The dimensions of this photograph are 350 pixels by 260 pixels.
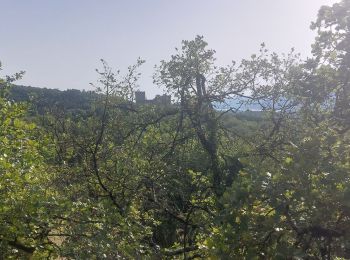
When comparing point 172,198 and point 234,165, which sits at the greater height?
point 234,165

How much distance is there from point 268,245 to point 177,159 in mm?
7792

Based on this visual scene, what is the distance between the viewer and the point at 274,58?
13328mm

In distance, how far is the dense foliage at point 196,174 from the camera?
11.2 feet

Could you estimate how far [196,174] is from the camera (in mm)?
8164

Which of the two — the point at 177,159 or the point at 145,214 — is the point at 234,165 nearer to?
the point at 177,159

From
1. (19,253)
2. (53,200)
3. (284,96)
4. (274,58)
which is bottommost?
(19,253)

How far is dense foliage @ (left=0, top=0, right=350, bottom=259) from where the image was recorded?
3406 mm

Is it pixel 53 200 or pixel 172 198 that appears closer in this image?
pixel 53 200

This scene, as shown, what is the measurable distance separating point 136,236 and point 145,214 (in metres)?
1.99

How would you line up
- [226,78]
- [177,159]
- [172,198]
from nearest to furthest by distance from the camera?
[172,198] < [177,159] < [226,78]

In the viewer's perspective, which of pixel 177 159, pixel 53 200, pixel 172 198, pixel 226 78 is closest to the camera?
pixel 53 200

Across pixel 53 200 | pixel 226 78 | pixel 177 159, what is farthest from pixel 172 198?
pixel 53 200

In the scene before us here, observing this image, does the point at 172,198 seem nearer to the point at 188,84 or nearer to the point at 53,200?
the point at 188,84

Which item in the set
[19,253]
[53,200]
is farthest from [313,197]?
[19,253]
